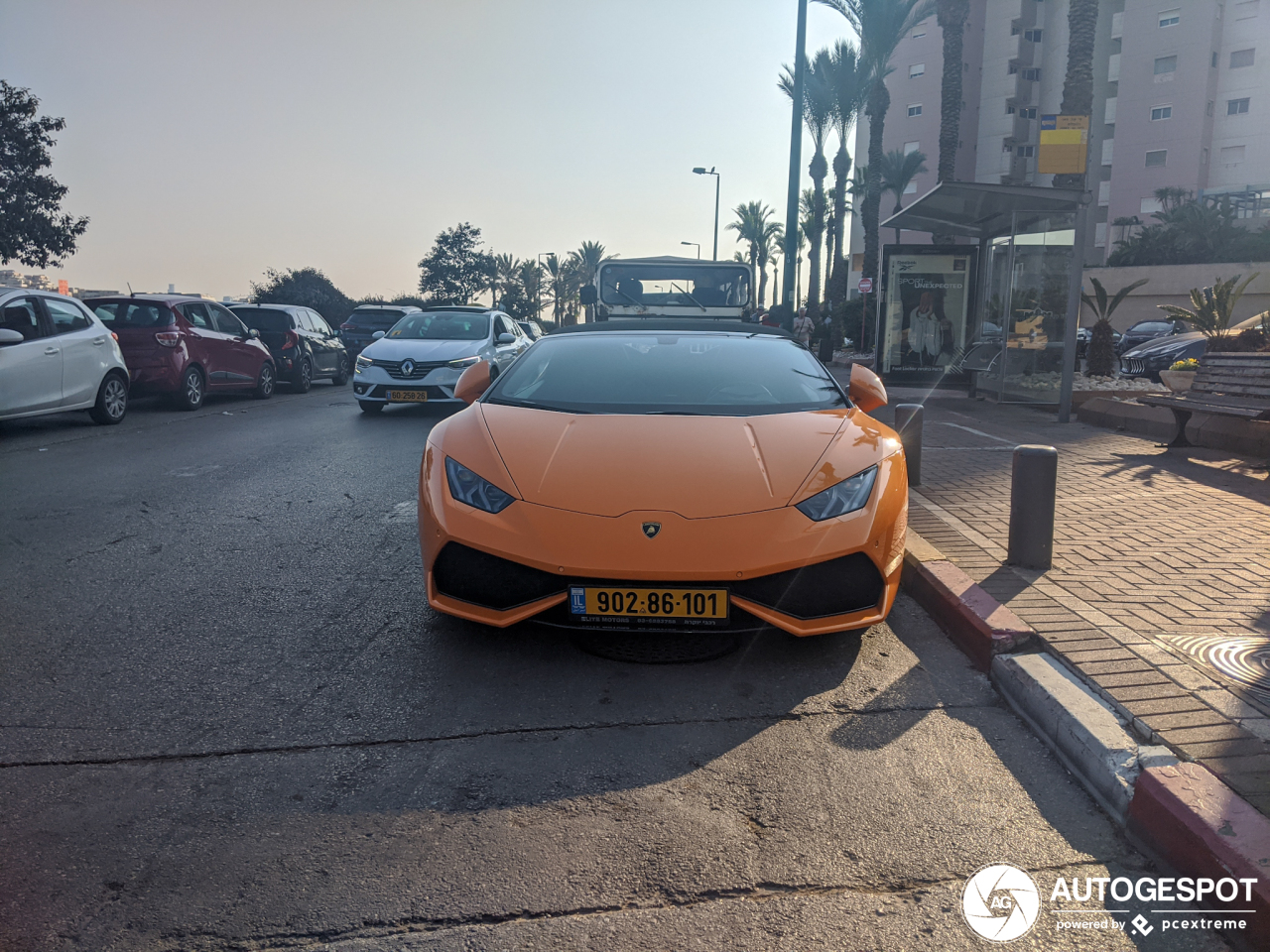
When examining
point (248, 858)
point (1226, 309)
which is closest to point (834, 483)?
point (248, 858)

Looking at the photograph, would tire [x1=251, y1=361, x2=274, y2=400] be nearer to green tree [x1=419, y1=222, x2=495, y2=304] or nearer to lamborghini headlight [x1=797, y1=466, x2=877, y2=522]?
lamborghini headlight [x1=797, y1=466, x2=877, y2=522]

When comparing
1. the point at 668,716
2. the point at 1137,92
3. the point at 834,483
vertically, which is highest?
the point at 1137,92

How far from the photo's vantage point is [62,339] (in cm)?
1063

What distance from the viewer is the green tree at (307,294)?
43.3 m

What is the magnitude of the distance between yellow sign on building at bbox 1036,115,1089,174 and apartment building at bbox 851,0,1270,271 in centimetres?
4608

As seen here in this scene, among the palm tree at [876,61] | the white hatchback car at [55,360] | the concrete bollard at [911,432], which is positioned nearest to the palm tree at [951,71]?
the palm tree at [876,61]

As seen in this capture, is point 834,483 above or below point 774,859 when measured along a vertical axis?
above

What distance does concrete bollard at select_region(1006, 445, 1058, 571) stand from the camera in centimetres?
487

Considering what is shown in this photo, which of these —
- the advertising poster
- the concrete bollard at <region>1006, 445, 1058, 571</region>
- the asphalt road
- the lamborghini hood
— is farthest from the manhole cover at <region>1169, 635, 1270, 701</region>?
the advertising poster

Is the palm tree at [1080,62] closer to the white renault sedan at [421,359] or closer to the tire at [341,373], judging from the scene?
the white renault sedan at [421,359]

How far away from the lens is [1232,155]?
58875 millimetres

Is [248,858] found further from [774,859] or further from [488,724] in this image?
[774,859]

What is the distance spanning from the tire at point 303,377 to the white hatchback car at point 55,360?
599cm

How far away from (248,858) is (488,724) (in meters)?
0.96
